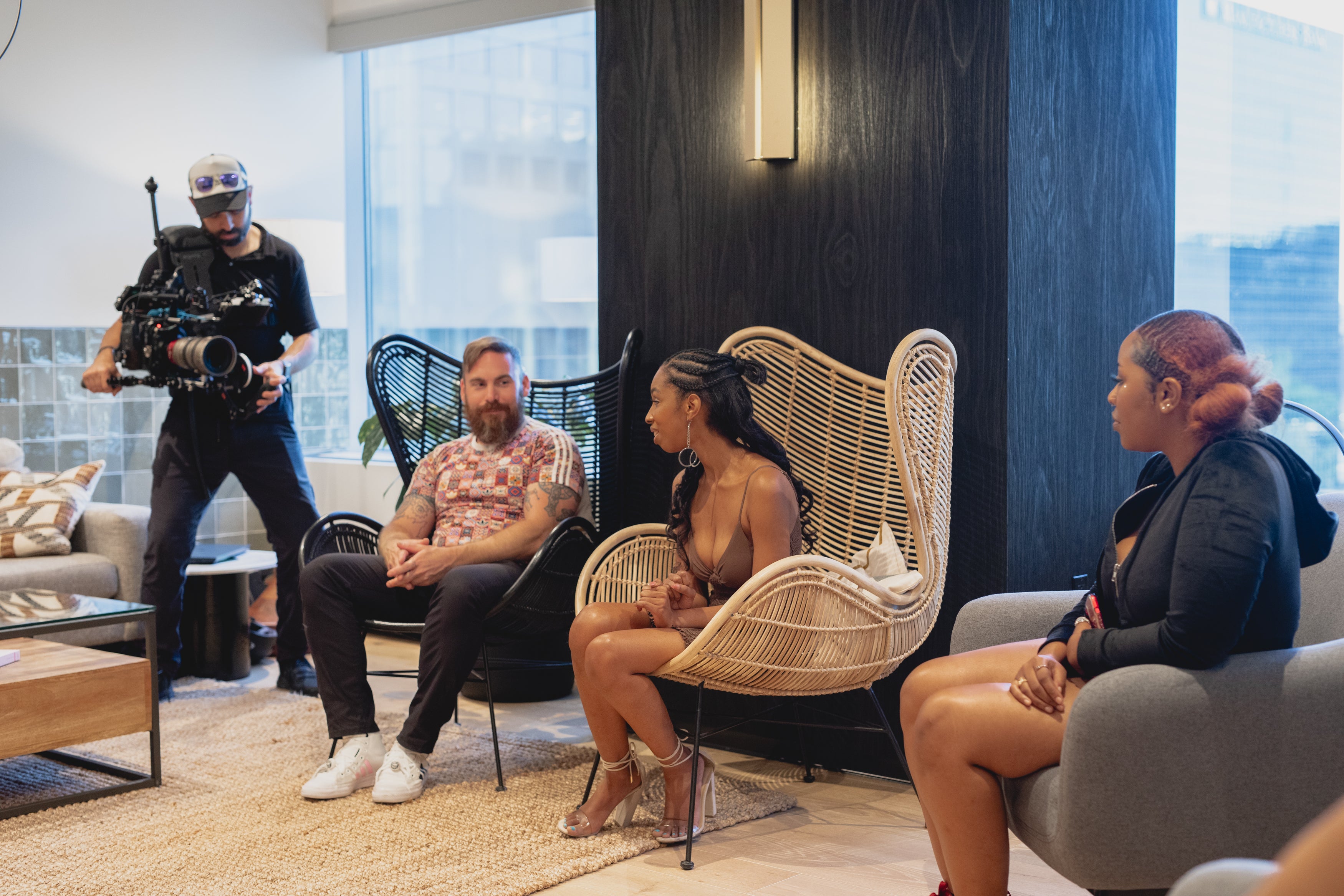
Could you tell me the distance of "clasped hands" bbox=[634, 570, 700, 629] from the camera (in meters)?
2.77

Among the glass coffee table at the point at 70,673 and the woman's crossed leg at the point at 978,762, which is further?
the glass coffee table at the point at 70,673

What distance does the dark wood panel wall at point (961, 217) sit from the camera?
9.99ft

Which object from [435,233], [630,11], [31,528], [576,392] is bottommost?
[31,528]

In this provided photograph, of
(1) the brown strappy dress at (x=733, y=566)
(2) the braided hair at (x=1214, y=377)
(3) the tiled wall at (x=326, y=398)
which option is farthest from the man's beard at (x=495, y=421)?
(3) the tiled wall at (x=326, y=398)

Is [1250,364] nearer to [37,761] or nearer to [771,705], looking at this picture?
[771,705]

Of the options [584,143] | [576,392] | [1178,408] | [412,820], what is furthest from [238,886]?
[584,143]

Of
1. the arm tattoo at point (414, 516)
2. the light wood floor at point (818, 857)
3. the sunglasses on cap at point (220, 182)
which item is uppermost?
the sunglasses on cap at point (220, 182)

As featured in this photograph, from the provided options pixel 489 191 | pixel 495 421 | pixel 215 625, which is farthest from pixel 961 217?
pixel 489 191

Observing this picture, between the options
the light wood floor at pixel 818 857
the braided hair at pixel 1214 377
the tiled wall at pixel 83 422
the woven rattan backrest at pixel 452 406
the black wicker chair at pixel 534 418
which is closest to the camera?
the braided hair at pixel 1214 377

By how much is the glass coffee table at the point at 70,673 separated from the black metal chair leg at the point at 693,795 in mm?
1368

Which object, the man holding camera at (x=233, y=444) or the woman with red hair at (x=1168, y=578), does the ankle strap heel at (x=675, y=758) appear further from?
the man holding camera at (x=233, y=444)

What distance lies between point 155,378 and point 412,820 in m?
1.76

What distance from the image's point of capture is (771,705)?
349 cm

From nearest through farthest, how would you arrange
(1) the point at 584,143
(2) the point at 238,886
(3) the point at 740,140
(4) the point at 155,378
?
(2) the point at 238,886
(3) the point at 740,140
(4) the point at 155,378
(1) the point at 584,143
